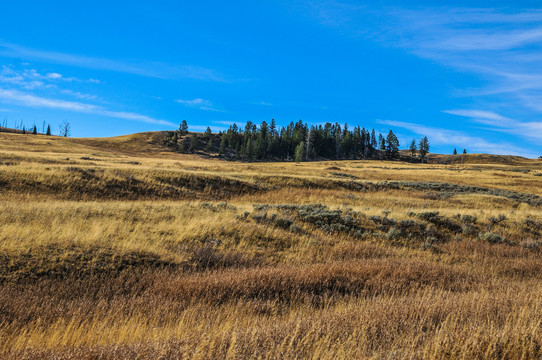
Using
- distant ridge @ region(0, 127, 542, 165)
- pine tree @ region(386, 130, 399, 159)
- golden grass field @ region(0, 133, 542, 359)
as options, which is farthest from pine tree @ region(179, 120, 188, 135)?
golden grass field @ region(0, 133, 542, 359)

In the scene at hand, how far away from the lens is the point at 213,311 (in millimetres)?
5328

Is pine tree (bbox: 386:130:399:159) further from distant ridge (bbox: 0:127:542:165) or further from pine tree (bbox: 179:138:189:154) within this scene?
pine tree (bbox: 179:138:189:154)

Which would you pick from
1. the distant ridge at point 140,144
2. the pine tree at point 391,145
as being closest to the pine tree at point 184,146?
the distant ridge at point 140,144

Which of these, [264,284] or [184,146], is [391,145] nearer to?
[184,146]

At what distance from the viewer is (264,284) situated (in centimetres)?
658

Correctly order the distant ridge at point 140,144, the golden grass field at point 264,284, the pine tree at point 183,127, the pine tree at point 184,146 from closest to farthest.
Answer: the golden grass field at point 264,284
the distant ridge at point 140,144
the pine tree at point 184,146
the pine tree at point 183,127

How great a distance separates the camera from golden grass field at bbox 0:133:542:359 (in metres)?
4.01

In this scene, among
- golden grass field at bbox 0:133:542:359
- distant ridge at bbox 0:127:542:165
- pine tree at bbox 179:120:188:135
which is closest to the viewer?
golden grass field at bbox 0:133:542:359

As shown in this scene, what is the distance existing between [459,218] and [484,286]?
30.9 feet

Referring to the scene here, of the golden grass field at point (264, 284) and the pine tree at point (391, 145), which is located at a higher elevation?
the pine tree at point (391, 145)

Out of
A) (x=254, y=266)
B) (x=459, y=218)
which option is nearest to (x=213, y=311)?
(x=254, y=266)

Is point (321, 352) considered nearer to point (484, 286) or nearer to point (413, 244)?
point (484, 286)

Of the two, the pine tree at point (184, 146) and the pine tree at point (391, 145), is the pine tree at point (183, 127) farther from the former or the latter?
the pine tree at point (391, 145)

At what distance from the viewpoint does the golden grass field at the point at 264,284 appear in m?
4.01
